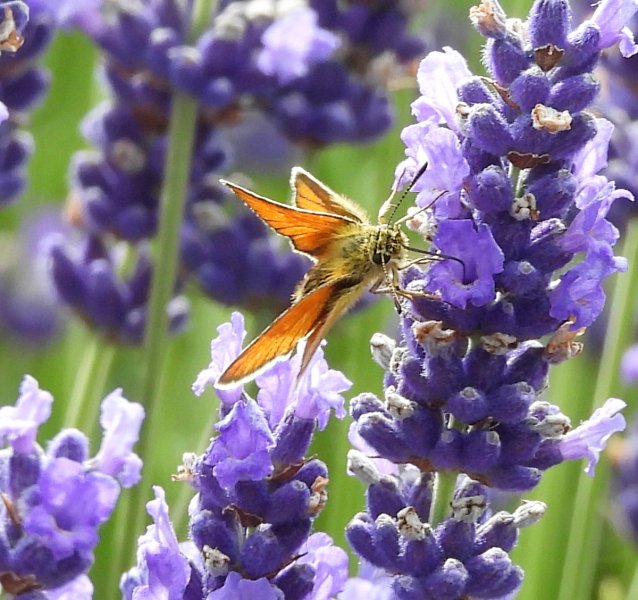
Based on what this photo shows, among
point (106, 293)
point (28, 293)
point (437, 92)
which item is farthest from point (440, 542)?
point (28, 293)

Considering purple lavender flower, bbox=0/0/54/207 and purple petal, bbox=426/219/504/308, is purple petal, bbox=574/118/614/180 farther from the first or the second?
purple lavender flower, bbox=0/0/54/207

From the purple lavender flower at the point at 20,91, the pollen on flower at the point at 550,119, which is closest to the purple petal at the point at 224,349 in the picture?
the pollen on flower at the point at 550,119

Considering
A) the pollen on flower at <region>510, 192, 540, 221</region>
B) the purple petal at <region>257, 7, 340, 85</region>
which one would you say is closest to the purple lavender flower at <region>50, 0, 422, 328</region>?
the purple petal at <region>257, 7, 340, 85</region>

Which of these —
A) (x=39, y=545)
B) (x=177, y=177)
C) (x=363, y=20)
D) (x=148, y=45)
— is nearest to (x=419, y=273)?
(x=39, y=545)

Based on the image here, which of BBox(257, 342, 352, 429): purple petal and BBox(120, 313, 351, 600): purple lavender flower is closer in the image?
BBox(120, 313, 351, 600): purple lavender flower

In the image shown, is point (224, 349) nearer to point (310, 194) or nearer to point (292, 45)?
point (310, 194)

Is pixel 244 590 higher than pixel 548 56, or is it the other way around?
pixel 548 56

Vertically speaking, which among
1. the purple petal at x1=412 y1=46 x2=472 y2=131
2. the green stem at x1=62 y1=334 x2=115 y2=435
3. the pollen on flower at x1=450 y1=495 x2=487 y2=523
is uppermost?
the green stem at x1=62 y1=334 x2=115 y2=435
